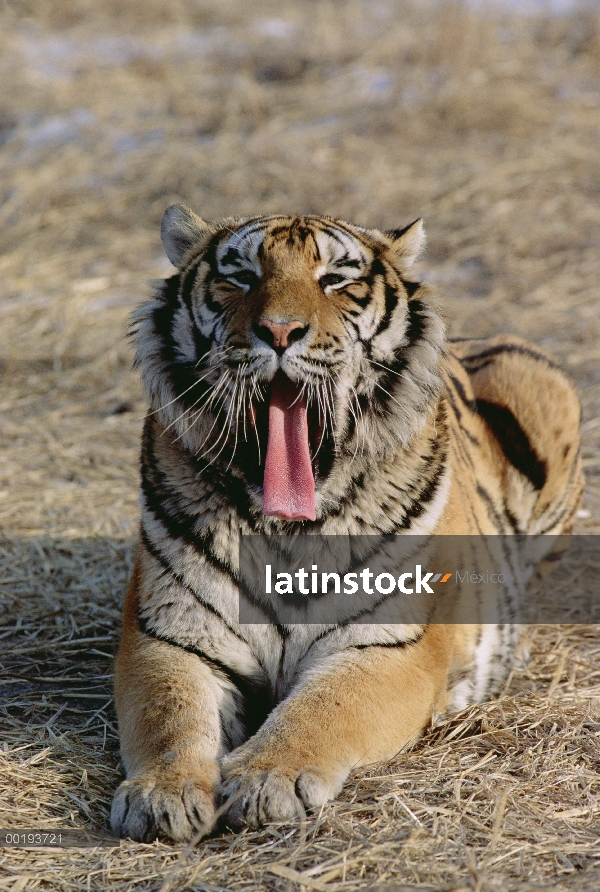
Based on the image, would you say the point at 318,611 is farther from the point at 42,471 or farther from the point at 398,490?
the point at 42,471

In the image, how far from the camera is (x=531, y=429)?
404cm

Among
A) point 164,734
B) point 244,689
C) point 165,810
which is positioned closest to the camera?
point 165,810

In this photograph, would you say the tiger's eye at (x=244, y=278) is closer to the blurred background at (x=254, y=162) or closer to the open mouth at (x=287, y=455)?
the open mouth at (x=287, y=455)

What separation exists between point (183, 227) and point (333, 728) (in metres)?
1.50

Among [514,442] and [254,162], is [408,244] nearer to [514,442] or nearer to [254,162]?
[514,442]

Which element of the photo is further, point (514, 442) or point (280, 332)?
point (514, 442)

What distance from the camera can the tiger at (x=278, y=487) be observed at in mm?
2541

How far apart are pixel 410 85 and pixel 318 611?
22.6ft

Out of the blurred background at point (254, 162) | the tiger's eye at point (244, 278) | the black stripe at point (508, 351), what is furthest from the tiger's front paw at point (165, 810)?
the black stripe at point (508, 351)

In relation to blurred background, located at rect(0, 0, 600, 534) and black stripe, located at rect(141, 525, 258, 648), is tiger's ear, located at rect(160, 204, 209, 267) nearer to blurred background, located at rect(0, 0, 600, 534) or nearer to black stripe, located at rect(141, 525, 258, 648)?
black stripe, located at rect(141, 525, 258, 648)

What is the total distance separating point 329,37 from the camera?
30.9ft

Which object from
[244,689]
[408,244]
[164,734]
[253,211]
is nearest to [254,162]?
[253,211]

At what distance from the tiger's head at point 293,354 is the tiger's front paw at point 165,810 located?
70cm

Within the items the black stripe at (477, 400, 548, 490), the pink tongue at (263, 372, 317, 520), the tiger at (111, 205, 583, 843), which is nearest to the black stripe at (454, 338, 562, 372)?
the black stripe at (477, 400, 548, 490)
